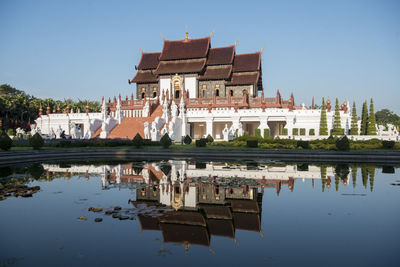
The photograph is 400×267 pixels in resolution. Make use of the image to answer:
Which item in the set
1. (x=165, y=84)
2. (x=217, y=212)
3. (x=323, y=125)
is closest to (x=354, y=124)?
(x=323, y=125)

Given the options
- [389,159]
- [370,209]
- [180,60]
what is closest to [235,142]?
[389,159]

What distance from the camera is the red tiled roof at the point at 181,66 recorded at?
49312 mm

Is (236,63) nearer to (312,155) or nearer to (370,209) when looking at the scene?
(312,155)

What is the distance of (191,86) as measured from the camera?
49.2 m

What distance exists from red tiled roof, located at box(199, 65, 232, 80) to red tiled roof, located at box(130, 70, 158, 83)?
322 inches

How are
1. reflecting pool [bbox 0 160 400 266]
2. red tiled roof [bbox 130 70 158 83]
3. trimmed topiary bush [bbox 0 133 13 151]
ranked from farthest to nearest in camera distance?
red tiled roof [bbox 130 70 158 83] < trimmed topiary bush [bbox 0 133 13 151] < reflecting pool [bbox 0 160 400 266]

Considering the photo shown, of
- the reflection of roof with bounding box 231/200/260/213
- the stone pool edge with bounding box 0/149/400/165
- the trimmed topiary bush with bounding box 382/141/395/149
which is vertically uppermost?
the trimmed topiary bush with bounding box 382/141/395/149

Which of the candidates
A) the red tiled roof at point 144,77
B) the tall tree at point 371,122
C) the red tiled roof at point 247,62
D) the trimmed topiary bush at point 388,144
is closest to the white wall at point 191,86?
the red tiled roof at point 144,77

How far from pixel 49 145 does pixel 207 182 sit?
1960 centimetres

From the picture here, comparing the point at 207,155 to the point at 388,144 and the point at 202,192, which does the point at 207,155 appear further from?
the point at 388,144

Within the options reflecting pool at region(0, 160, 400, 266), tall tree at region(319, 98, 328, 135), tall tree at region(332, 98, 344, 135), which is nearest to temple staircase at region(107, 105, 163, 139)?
tall tree at region(319, 98, 328, 135)

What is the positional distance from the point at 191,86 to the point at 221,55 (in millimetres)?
6987

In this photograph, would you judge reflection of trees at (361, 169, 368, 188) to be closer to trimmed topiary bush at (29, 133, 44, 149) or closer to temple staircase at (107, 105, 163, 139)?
trimmed topiary bush at (29, 133, 44, 149)

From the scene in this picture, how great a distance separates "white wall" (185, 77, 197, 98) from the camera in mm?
48969
